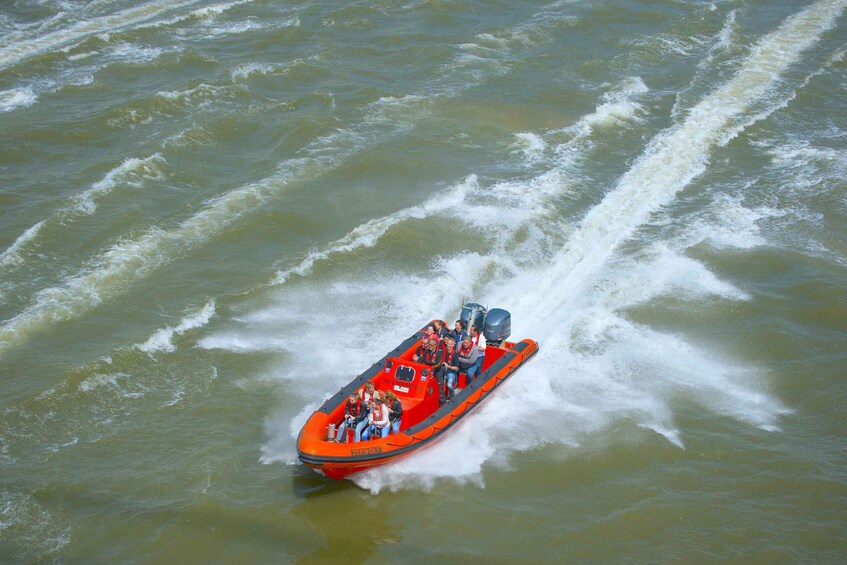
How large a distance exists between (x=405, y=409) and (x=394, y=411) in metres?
0.35

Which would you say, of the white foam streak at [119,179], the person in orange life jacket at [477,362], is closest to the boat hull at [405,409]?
the person in orange life jacket at [477,362]

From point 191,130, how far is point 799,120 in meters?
18.8

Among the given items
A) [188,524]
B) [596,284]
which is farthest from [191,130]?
[188,524]

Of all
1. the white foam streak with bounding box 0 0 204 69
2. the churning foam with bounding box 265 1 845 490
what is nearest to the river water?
the churning foam with bounding box 265 1 845 490

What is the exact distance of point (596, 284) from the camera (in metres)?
20.6

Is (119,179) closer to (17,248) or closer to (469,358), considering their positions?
(17,248)

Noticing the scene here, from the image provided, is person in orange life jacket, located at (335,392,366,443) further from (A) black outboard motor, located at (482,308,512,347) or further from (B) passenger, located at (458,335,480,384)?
(A) black outboard motor, located at (482,308,512,347)

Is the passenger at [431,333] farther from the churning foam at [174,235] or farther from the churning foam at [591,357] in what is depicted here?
the churning foam at [174,235]

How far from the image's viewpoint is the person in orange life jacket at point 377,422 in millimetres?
15023

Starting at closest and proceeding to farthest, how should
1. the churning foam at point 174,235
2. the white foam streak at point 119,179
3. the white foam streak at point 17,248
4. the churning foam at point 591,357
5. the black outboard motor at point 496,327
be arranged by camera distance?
the churning foam at point 591,357 < the black outboard motor at point 496,327 < the churning foam at point 174,235 < the white foam streak at point 17,248 < the white foam streak at point 119,179

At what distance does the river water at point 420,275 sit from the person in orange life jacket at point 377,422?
0.63 m

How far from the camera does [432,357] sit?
650 inches

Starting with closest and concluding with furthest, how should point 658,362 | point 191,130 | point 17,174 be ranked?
point 658,362, point 17,174, point 191,130

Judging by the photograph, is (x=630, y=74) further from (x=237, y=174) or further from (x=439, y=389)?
(x=439, y=389)
